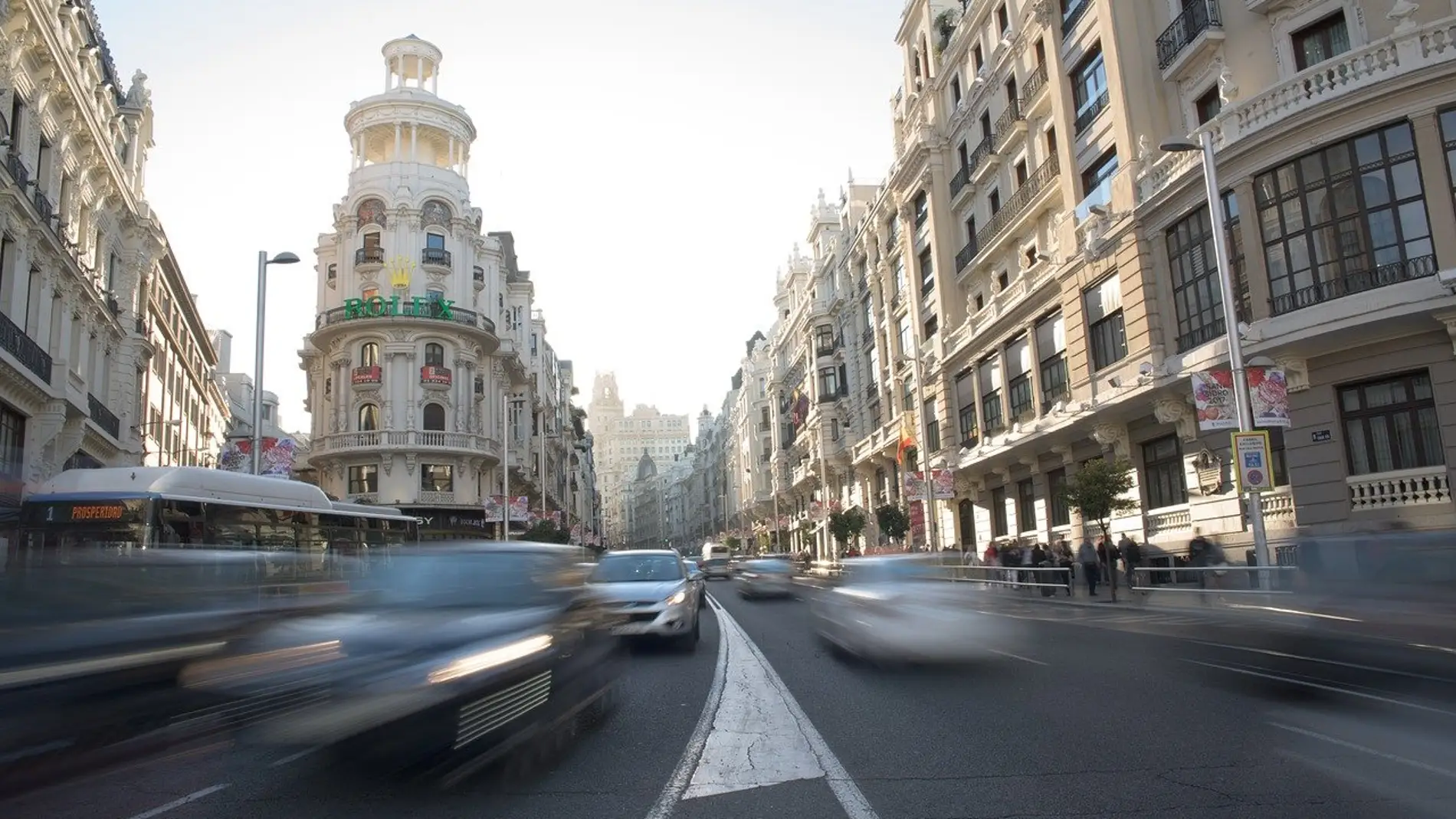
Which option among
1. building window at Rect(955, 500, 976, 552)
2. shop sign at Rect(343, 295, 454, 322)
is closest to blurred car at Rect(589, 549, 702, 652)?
building window at Rect(955, 500, 976, 552)

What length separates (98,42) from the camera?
29703 millimetres

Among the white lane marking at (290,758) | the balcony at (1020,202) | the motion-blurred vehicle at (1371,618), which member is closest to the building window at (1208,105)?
the balcony at (1020,202)

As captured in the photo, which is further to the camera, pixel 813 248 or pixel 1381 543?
pixel 813 248

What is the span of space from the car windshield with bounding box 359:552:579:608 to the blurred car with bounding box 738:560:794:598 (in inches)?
764

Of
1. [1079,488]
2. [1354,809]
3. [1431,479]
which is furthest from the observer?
[1079,488]

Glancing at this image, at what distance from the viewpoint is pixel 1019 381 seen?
32.9m

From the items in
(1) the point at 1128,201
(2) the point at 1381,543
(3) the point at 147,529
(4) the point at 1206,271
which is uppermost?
(1) the point at 1128,201

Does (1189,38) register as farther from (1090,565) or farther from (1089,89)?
(1090,565)

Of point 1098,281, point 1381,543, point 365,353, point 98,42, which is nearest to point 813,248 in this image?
point 365,353

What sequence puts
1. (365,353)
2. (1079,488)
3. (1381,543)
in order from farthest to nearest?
(365,353)
(1079,488)
(1381,543)

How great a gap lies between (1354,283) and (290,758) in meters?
20.5

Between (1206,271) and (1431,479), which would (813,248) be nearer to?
(1206,271)

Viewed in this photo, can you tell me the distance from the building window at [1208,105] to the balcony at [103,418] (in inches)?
1231

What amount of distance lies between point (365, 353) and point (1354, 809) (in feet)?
173
